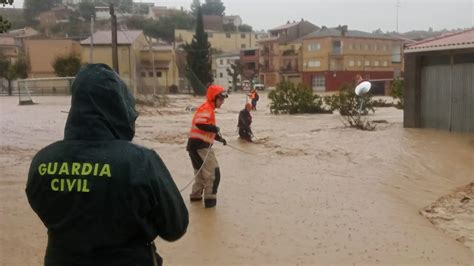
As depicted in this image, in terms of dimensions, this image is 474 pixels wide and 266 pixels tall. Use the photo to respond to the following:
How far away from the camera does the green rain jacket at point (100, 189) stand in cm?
221

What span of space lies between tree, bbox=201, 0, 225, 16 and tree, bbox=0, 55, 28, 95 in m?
95.8

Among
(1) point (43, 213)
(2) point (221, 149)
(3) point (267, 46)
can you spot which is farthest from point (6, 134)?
(3) point (267, 46)

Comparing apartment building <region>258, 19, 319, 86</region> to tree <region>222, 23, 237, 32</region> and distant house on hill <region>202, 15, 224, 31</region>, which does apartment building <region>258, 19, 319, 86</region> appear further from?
tree <region>222, 23, 237, 32</region>

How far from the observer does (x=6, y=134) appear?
17.0 meters

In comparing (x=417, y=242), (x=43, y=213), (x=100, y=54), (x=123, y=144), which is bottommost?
(x=417, y=242)

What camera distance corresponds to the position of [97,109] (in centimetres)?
233

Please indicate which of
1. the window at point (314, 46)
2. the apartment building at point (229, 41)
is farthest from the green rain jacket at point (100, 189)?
the apartment building at point (229, 41)

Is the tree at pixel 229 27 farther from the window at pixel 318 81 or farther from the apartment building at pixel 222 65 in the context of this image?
the window at pixel 318 81

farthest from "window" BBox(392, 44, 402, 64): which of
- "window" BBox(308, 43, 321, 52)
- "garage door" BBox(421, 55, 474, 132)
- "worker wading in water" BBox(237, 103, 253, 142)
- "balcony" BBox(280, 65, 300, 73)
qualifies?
"worker wading in water" BBox(237, 103, 253, 142)

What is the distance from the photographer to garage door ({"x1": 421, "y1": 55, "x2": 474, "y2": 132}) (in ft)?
50.1

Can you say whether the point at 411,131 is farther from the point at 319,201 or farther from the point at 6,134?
the point at 6,134

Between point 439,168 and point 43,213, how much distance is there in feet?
33.2

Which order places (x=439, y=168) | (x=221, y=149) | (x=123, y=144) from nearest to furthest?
(x=123, y=144) → (x=439, y=168) → (x=221, y=149)

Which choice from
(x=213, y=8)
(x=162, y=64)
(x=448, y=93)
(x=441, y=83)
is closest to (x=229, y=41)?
(x=213, y=8)
